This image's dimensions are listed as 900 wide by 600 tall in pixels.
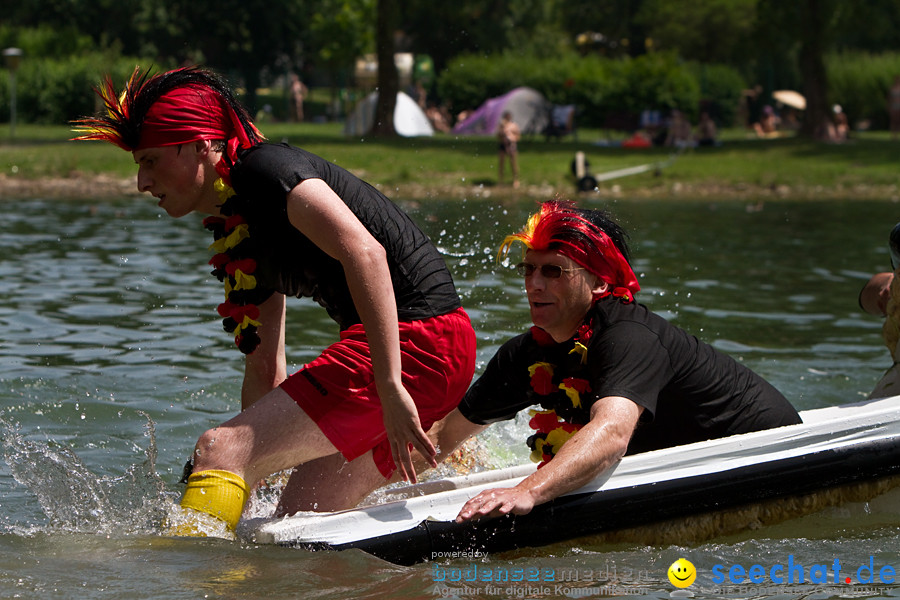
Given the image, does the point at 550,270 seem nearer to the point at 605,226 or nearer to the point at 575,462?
the point at 605,226

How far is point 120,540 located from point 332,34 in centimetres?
4451

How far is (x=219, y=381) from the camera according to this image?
7.28 meters

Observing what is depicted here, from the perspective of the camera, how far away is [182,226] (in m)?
16.5

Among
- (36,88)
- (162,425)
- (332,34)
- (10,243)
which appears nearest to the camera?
(162,425)

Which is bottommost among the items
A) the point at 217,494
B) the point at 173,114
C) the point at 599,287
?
the point at 217,494

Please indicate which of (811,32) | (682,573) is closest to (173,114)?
(682,573)

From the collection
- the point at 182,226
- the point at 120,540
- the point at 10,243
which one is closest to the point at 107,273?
the point at 10,243

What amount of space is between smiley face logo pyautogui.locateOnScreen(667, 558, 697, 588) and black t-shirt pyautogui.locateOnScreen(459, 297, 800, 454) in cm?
45

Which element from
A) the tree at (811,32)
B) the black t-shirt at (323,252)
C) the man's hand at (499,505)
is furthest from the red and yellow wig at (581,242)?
the tree at (811,32)

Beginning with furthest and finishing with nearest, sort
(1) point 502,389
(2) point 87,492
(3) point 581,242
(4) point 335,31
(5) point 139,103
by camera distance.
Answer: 1. (4) point 335,31
2. (2) point 87,492
3. (1) point 502,389
4. (3) point 581,242
5. (5) point 139,103

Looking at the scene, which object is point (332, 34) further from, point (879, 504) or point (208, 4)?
point (879, 504)

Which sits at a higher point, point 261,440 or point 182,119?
point 182,119

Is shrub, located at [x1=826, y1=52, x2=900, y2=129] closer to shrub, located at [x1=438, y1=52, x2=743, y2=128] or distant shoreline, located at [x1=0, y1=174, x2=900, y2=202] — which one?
shrub, located at [x1=438, y1=52, x2=743, y2=128]

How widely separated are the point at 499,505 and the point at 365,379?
23.8 inches
